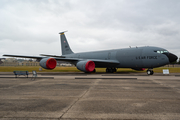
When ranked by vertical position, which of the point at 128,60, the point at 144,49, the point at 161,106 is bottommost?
the point at 161,106

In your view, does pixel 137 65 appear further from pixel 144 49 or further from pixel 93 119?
pixel 93 119

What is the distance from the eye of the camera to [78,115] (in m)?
4.32

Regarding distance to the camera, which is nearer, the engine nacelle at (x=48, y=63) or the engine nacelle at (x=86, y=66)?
the engine nacelle at (x=86, y=66)

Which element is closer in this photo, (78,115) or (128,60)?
(78,115)

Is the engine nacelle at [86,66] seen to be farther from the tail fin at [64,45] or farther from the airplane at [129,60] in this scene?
the tail fin at [64,45]

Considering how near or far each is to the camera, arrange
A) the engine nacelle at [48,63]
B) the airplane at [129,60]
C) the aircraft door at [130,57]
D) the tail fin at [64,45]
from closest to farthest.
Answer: the airplane at [129,60]
the aircraft door at [130,57]
the engine nacelle at [48,63]
the tail fin at [64,45]

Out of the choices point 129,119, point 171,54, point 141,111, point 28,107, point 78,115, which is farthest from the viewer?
point 171,54

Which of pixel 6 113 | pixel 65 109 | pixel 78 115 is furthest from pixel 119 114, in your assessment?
pixel 6 113

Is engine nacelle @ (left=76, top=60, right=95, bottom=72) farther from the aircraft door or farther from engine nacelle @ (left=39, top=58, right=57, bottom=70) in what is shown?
the aircraft door

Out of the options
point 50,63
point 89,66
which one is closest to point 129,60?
point 89,66

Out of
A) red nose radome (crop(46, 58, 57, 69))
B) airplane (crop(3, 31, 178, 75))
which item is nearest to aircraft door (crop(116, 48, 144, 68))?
airplane (crop(3, 31, 178, 75))

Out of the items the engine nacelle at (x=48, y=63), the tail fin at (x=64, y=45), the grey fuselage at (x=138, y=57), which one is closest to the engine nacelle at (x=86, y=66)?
the grey fuselage at (x=138, y=57)

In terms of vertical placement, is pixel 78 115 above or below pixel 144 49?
below

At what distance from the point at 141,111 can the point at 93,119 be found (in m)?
1.65
